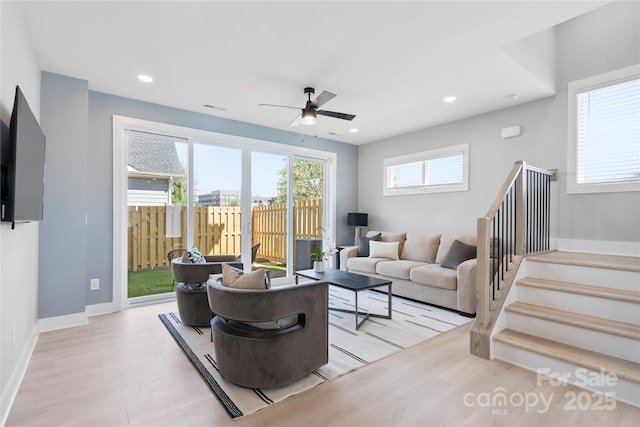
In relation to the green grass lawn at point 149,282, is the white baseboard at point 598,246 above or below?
above

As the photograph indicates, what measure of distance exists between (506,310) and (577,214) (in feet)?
6.58

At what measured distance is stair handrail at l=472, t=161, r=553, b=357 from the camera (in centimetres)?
270

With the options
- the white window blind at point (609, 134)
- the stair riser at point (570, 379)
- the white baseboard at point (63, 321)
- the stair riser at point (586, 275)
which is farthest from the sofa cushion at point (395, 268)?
the white baseboard at point (63, 321)

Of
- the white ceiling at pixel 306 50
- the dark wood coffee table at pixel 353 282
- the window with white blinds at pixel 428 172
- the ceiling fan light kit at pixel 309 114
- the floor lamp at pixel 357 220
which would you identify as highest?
the white ceiling at pixel 306 50

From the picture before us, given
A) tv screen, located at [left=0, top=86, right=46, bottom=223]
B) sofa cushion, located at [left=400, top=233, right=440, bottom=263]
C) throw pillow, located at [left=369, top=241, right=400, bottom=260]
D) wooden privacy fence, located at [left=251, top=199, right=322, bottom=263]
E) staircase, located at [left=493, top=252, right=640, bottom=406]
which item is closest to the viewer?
tv screen, located at [left=0, top=86, right=46, bottom=223]

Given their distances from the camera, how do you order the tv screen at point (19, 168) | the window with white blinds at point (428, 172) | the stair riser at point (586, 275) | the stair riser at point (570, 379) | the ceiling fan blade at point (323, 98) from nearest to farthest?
the tv screen at point (19, 168) → the stair riser at point (570, 379) → the stair riser at point (586, 275) → the ceiling fan blade at point (323, 98) → the window with white blinds at point (428, 172)

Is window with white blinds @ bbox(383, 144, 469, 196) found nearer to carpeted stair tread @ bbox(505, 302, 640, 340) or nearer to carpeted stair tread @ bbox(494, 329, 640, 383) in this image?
carpeted stair tread @ bbox(505, 302, 640, 340)

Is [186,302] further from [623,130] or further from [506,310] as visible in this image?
[623,130]

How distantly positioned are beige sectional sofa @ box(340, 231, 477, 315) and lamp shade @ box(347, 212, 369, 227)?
0.42 metres

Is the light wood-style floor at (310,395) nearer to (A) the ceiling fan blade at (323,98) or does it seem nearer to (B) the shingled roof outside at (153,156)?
(B) the shingled roof outside at (153,156)

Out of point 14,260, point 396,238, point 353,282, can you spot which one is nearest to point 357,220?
point 396,238

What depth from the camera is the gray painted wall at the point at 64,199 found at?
3.24m

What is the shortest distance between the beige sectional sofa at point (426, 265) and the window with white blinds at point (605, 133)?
5.13 ft

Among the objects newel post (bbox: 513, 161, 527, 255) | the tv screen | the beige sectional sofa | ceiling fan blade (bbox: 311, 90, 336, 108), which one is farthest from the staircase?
the tv screen
